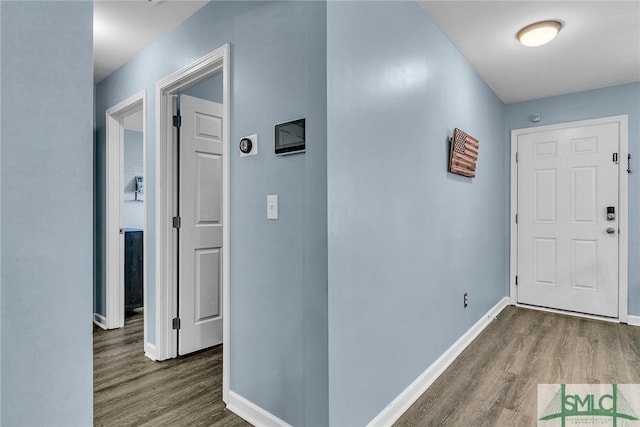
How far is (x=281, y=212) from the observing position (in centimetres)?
172

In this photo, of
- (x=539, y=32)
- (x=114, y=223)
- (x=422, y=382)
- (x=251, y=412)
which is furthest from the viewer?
(x=114, y=223)

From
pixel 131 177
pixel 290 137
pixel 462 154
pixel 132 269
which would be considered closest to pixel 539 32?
pixel 462 154

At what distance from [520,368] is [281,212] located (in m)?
2.12

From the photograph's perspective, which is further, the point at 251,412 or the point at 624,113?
the point at 624,113

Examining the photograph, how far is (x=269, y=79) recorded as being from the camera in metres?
1.78

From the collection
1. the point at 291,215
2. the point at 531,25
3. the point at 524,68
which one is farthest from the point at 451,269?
the point at 524,68

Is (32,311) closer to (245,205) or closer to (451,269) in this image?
(245,205)

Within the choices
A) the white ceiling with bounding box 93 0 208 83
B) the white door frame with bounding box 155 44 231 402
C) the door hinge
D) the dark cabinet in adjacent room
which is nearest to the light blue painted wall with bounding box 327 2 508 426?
the white ceiling with bounding box 93 0 208 83

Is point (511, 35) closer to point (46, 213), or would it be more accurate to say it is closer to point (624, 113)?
point (624, 113)

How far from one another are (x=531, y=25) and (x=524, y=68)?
87cm

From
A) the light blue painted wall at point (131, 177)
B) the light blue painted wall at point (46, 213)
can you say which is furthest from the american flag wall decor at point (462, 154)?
the light blue painted wall at point (131, 177)

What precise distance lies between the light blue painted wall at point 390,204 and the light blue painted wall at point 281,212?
0.23 ft

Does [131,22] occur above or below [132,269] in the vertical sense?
above

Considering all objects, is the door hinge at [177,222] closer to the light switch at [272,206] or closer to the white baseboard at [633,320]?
the light switch at [272,206]
